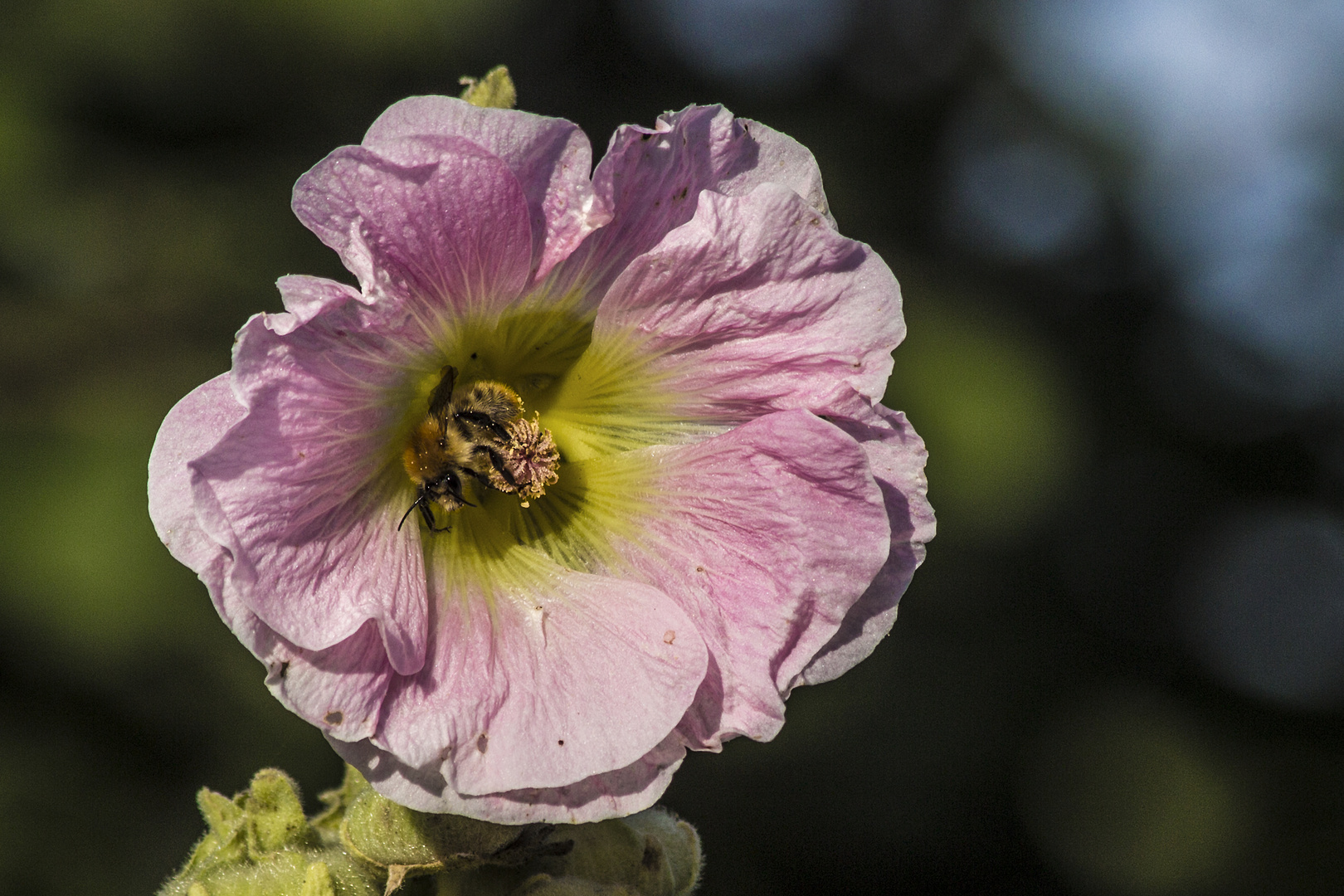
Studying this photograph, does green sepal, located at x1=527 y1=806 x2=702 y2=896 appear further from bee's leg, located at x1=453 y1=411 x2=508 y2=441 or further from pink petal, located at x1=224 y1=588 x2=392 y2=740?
bee's leg, located at x1=453 y1=411 x2=508 y2=441

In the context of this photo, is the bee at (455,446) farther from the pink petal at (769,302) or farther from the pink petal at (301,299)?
the pink petal at (301,299)

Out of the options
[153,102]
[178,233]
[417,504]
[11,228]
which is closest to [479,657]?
[417,504]

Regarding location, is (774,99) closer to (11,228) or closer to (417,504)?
(11,228)

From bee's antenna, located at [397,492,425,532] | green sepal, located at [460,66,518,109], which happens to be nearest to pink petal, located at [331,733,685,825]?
bee's antenna, located at [397,492,425,532]

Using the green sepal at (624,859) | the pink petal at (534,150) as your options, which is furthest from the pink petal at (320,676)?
the pink petal at (534,150)

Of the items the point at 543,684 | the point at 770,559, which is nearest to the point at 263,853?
the point at 543,684

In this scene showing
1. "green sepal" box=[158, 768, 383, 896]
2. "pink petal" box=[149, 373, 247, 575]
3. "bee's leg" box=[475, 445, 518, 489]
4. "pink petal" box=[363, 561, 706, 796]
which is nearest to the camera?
"pink petal" box=[149, 373, 247, 575]
